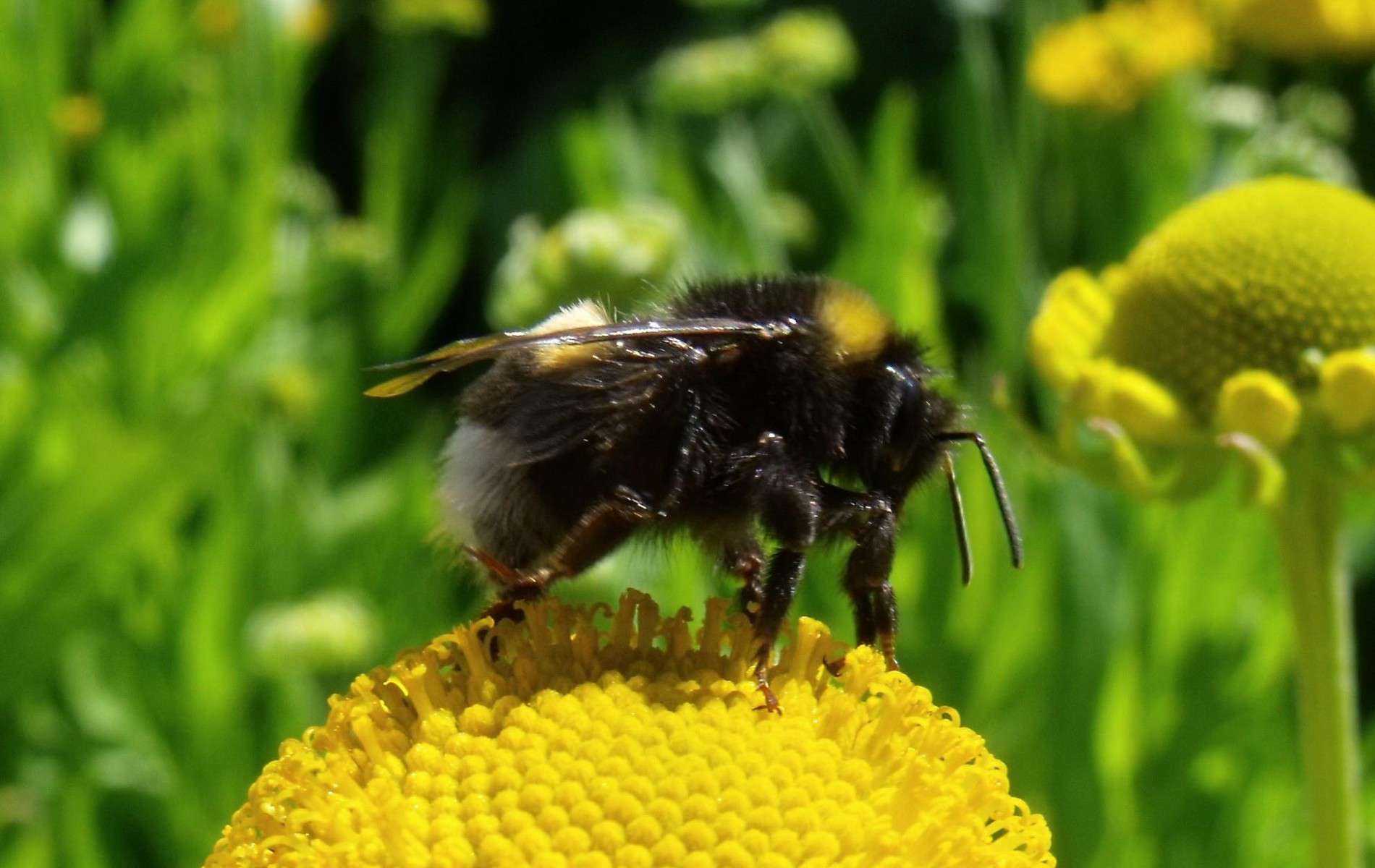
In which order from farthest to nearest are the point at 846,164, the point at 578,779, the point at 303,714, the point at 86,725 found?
the point at 846,164 < the point at 86,725 < the point at 303,714 < the point at 578,779

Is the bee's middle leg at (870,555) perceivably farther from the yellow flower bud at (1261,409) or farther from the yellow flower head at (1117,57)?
the yellow flower head at (1117,57)

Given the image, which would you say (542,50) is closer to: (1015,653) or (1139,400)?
(1015,653)

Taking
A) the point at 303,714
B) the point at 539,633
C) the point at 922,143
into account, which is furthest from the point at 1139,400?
the point at 922,143

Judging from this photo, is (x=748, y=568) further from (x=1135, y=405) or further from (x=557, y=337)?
(x=1135, y=405)

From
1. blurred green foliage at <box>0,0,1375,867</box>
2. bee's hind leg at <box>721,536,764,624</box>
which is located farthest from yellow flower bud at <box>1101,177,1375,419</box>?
bee's hind leg at <box>721,536,764,624</box>

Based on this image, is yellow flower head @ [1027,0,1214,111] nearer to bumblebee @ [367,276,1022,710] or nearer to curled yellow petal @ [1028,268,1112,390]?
curled yellow petal @ [1028,268,1112,390]

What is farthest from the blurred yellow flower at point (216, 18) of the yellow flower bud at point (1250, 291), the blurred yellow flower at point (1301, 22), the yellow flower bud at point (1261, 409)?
the yellow flower bud at point (1261, 409)

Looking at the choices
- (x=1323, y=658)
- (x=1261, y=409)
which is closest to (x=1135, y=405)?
(x=1261, y=409)
